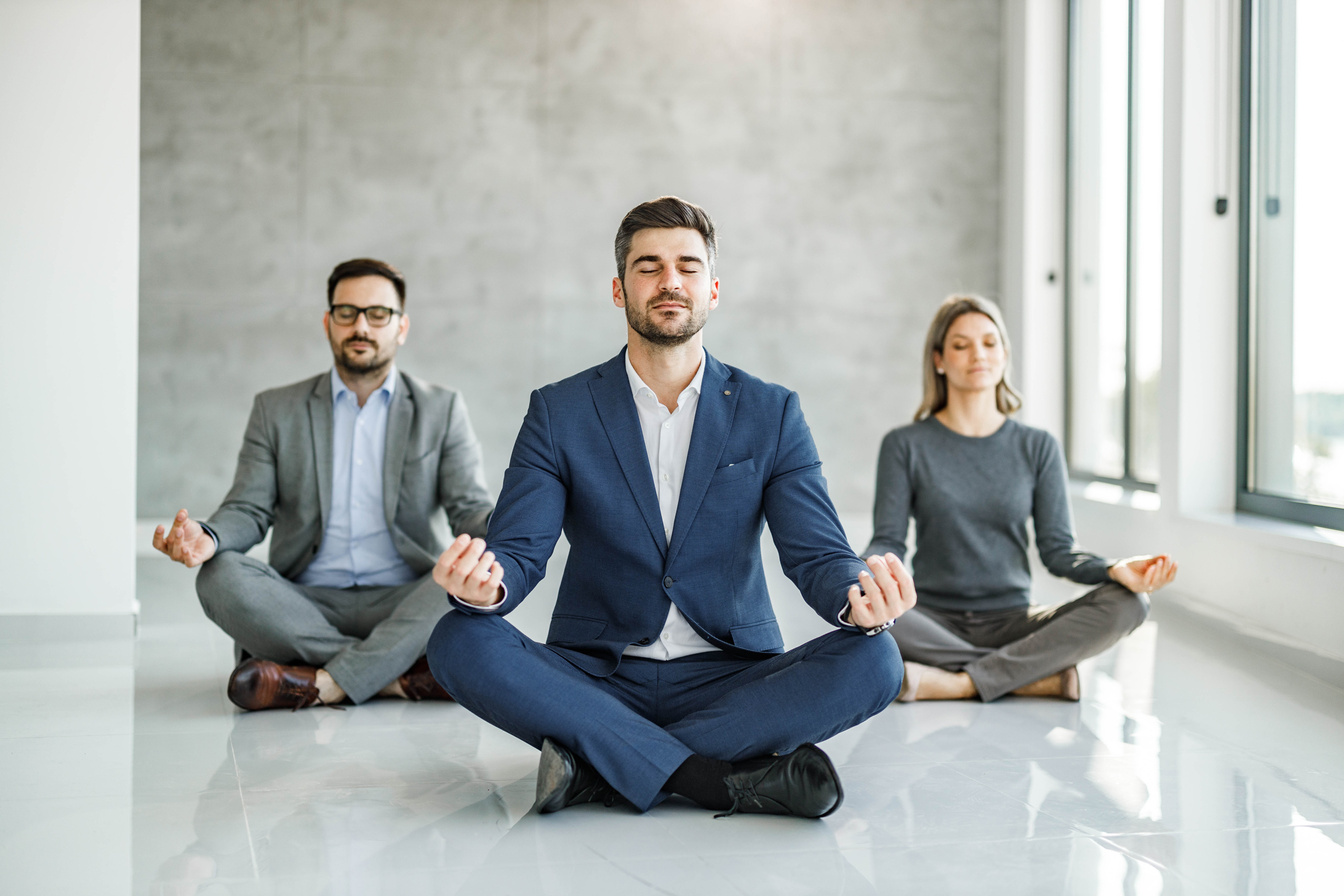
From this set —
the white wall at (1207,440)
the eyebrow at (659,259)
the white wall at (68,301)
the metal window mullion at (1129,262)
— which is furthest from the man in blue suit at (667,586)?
the metal window mullion at (1129,262)

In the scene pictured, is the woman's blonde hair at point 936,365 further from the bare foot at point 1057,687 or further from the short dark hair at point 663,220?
the short dark hair at point 663,220

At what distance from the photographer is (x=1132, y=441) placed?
219 inches

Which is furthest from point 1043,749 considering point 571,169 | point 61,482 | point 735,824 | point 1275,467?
point 571,169

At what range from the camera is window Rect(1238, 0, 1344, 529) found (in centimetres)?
386

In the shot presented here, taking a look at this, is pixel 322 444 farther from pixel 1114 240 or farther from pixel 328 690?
pixel 1114 240

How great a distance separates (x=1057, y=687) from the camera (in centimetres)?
321

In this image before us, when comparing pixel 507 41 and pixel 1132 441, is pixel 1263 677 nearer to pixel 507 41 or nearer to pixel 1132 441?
pixel 1132 441

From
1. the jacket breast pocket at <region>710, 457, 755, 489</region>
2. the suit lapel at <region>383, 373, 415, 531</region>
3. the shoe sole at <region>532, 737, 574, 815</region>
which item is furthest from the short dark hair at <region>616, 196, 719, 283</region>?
the suit lapel at <region>383, 373, 415, 531</region>

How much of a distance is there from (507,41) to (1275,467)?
4.37m

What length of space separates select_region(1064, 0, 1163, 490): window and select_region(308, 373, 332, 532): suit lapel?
137 inches

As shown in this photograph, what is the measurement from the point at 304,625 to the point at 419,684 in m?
0.33

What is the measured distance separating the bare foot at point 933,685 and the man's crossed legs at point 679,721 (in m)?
0.96

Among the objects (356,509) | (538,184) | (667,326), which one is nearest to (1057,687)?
(667,326)

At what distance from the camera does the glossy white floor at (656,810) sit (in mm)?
1902
